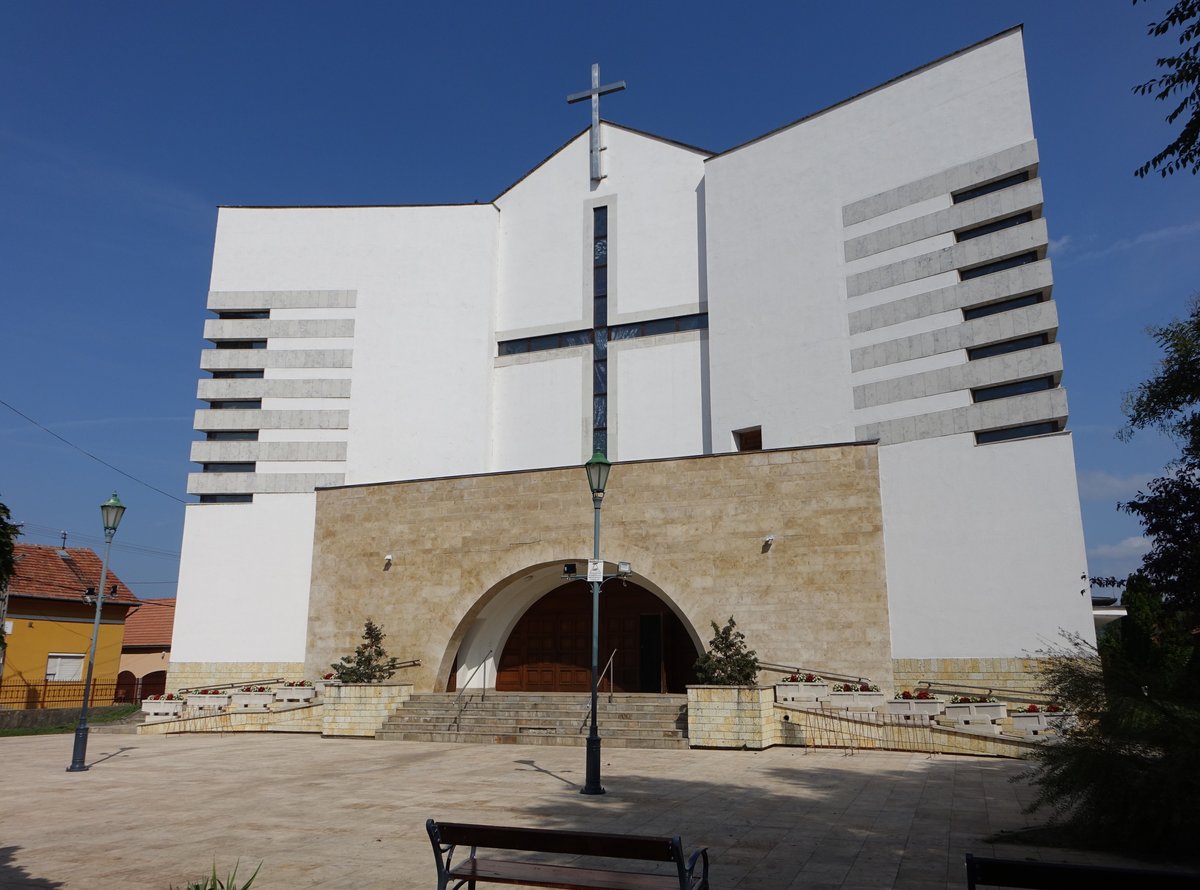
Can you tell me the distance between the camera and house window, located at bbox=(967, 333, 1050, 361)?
822 inches

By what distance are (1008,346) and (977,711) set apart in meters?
8.96

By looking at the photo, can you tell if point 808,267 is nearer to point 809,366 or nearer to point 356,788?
point 809,366

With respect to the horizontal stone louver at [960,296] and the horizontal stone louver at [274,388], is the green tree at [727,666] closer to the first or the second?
the horizontal stone louver at [960,296]

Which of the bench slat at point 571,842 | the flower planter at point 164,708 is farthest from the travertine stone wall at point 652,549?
the bench slat at point 571,842

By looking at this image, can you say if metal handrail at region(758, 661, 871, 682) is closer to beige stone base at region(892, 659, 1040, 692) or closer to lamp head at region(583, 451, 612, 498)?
beige stone base at region(892, 659, 1040, 692)

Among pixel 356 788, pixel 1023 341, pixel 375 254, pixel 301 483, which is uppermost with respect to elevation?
pixel 375 254

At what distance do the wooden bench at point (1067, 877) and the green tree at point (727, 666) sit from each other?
43.3 ft

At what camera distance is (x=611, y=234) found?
1171 inches

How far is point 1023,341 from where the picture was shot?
69.0 ft

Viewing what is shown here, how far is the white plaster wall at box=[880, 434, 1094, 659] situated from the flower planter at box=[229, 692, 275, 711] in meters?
16.2

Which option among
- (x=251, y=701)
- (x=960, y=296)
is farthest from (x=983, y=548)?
(x=251, y=701)

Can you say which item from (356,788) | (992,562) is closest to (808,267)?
(992,562)

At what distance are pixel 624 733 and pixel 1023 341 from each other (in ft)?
43.0

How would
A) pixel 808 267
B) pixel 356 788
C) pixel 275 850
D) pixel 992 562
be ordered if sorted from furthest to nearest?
pixel 808 267
pixel 992 562
pixel 356 788
pixel 275 850
